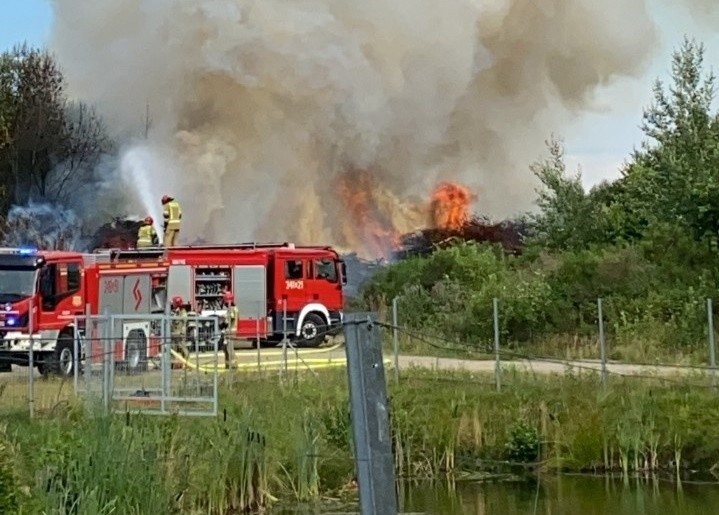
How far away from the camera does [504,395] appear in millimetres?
16844

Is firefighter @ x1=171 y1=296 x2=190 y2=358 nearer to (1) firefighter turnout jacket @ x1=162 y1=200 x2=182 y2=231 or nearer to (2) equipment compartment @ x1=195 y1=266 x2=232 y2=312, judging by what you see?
(2) equipment compartment @ x1=195 y1=266 x2=232 y2=312

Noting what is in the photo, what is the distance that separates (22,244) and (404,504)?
30944 millimetres

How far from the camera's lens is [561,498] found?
13648 mm

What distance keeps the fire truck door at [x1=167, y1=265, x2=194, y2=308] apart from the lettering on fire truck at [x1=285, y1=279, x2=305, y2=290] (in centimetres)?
295

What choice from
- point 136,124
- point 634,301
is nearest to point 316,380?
point 634,301

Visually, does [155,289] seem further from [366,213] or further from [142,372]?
[366,213]

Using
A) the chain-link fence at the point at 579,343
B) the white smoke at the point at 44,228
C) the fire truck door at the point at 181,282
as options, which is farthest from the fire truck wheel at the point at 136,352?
the white smoke at the point at 44,228

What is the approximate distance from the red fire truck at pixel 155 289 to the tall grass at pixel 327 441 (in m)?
3.50

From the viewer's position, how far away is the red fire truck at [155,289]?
22.9m

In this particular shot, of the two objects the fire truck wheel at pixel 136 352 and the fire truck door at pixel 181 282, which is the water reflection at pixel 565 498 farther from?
the fire truck door at pixel 181 282

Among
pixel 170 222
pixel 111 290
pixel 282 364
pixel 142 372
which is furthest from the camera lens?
pixel 170 222

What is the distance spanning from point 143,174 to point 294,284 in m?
17.4

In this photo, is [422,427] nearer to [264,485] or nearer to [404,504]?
[404,504]

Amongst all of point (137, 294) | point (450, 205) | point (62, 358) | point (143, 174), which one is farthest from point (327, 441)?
point (450, 205)
